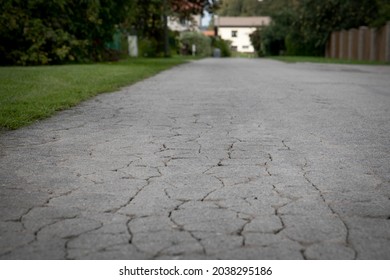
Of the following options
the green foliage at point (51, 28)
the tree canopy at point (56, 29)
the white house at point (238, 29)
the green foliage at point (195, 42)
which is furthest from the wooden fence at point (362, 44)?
the white house at point (238, 29)

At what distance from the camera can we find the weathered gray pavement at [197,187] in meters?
2.28

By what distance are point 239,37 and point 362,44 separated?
8324 cm

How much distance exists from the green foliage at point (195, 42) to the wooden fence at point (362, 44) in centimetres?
2378

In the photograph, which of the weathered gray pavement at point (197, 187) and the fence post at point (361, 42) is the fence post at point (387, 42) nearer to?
the fence post at point (361, 42)

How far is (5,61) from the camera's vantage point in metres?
18.8

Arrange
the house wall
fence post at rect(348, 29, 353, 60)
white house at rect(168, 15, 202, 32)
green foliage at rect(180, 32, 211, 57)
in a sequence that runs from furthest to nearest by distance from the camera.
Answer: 1. the house wall
2. green foliage at rect(180, 32, 211, 57)
3. white house at rect(168, 15, 202, 32)
4. fence post at rect(348, 29, 353, 60)

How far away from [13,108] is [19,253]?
15.5 ft

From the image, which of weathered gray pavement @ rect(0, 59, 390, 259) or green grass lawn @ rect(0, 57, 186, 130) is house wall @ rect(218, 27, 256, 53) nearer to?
green grass lawn @ rect(0, 57, 186, 130)

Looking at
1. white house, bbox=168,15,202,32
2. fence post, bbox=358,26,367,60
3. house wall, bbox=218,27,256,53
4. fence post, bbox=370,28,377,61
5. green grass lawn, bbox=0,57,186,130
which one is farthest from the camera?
house wall, bbox=218,27,256,53

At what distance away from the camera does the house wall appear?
111m

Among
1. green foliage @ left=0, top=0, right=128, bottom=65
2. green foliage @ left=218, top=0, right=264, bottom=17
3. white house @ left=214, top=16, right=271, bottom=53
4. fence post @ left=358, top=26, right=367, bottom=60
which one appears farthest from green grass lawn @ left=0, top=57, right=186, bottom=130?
green foliage @ left=218, top=0, right=264, bottom=17

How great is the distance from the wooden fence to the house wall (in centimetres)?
7465
